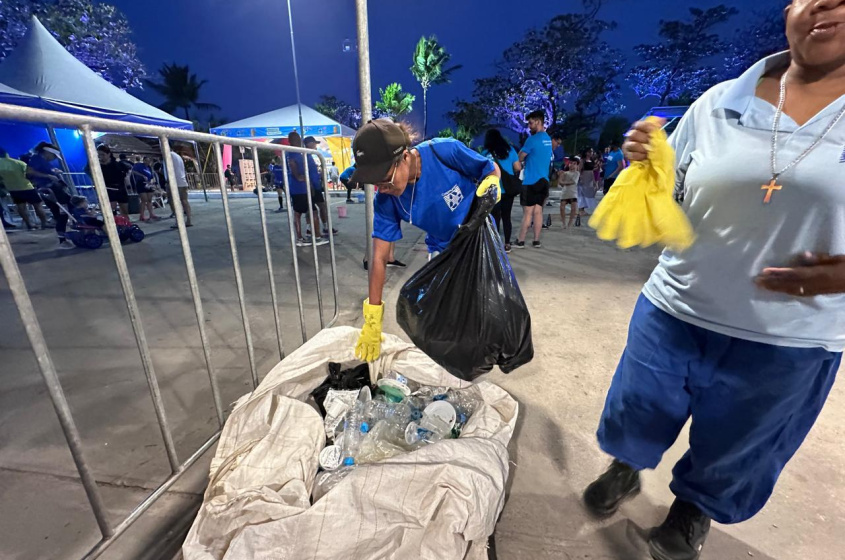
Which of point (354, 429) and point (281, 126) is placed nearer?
point (354, 429)

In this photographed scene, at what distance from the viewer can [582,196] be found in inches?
320

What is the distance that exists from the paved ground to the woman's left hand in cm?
100

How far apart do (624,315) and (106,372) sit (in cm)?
363

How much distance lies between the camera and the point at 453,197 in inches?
71.1

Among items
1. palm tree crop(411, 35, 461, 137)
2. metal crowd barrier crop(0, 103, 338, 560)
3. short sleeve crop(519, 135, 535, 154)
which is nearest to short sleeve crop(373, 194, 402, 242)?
metal crowd barrier crop(0, 103, 338, 560)

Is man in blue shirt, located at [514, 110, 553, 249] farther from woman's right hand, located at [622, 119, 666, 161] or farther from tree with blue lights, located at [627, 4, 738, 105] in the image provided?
tree with blue lights, located at [627, 4, 738, 105]

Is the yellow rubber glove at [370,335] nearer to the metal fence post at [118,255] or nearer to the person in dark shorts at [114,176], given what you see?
the metal fence post at [118,255]

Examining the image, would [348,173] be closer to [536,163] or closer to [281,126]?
[536,163]

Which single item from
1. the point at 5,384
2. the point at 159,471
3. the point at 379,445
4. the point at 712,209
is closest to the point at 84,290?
the point at 5,384

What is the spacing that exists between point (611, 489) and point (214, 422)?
1.78 m

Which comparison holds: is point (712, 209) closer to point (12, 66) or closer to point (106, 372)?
point (106, 372)

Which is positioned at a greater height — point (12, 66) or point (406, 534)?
point (12, 66)

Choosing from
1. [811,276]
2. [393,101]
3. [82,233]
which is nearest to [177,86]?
[393,101]

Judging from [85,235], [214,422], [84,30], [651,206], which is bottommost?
[214,422]
